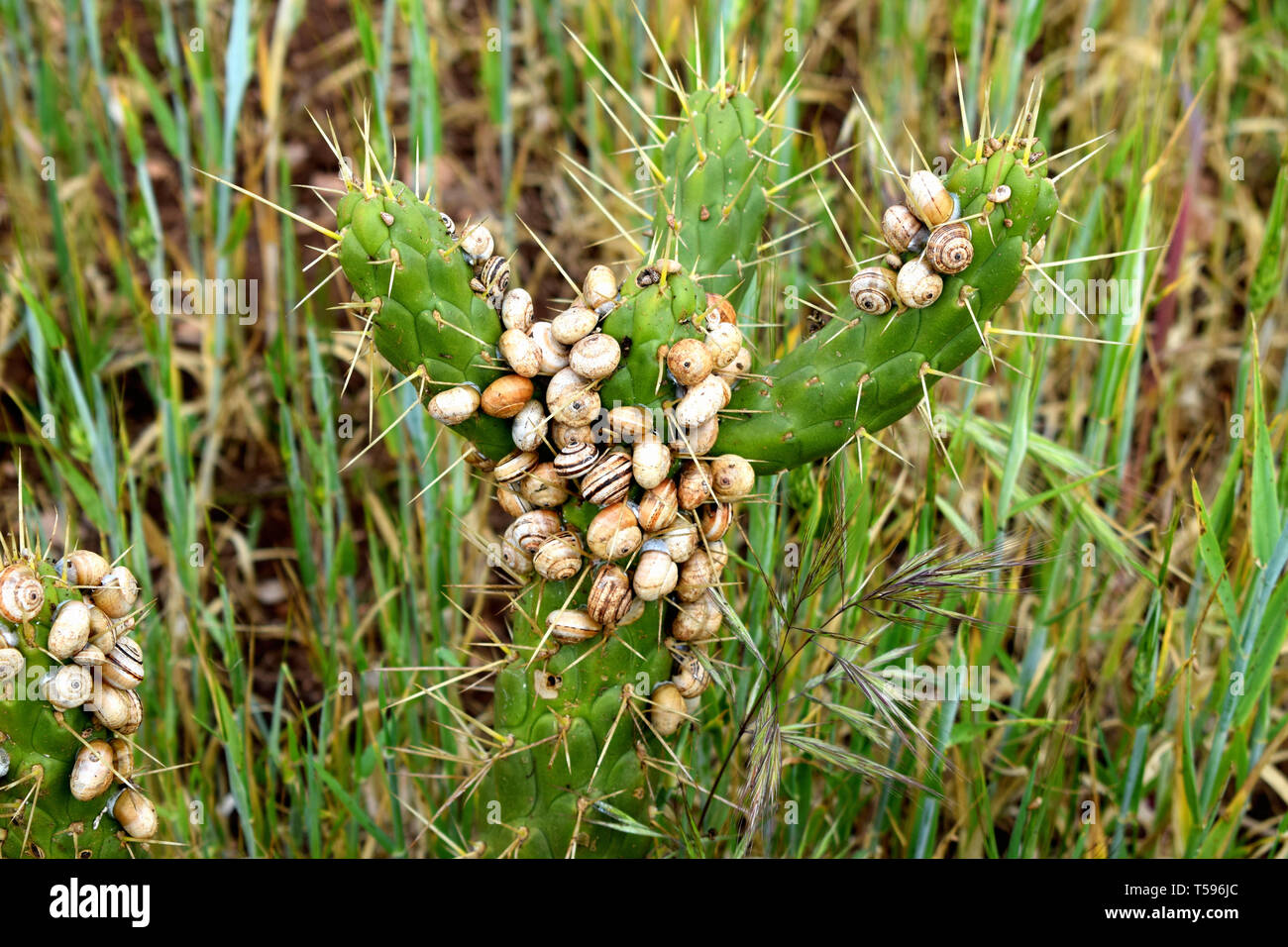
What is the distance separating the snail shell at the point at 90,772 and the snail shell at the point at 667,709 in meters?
0.43

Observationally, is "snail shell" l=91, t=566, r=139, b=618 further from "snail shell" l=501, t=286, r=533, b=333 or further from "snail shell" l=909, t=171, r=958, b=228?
"snail shell" l=909, t=171, r=958, b=228

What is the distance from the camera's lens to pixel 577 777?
1.02 m

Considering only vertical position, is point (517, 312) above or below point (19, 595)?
above

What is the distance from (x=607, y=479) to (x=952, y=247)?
0.99 ft

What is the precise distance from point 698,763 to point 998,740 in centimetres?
53

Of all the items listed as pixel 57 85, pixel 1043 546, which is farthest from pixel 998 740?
pixel 57 85

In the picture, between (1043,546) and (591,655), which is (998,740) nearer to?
(1043,546)

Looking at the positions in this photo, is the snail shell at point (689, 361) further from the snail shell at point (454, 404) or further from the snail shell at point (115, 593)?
the snail shell at point (115, 593)

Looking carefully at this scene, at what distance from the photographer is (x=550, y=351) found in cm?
91

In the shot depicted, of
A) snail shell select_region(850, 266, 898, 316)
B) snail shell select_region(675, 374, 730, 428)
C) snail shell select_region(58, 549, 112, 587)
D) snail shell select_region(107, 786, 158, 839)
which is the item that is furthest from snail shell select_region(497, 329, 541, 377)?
snail shell select_region(107, 786, 158, 839)

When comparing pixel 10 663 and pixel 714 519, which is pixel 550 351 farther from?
pixel 10 663

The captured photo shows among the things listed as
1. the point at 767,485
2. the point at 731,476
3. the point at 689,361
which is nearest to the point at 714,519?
the point at 731,476

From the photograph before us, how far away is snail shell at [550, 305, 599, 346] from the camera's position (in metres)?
0.88

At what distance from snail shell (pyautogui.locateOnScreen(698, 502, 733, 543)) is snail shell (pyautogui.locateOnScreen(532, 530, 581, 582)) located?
0.11 m
